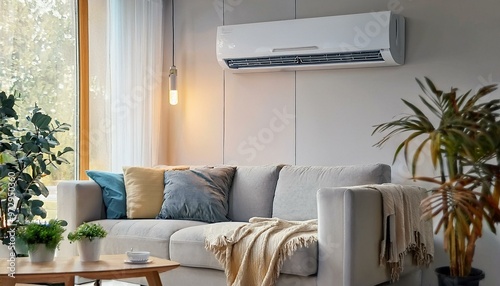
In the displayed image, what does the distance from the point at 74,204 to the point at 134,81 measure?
1.33 meters

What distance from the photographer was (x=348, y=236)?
3.73 m

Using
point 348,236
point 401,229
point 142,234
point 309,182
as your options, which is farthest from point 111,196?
point 401,229

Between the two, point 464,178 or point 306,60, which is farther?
point 306,60

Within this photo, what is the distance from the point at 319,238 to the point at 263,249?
0.31m

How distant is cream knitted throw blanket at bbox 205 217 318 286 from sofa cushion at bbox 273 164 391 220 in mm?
397

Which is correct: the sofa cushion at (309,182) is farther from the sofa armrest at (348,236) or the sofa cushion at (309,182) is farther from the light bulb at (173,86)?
the light bulb at (173,86)

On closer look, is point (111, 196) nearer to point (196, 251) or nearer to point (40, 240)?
point (196, 251)

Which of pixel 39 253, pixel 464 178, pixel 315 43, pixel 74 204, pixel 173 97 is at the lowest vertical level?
pixel 39 253

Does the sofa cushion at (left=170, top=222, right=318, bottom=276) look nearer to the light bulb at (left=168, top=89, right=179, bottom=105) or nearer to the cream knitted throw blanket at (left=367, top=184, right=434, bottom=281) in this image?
the cream knitted throw blanket at (left=367, top=184, right=434, bottom=281)

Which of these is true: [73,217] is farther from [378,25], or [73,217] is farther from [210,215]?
[378,25]

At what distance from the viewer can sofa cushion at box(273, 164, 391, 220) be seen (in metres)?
4.47

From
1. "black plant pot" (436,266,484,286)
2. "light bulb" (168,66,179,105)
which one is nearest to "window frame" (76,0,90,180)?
"light bulb" (168,66,179,105)

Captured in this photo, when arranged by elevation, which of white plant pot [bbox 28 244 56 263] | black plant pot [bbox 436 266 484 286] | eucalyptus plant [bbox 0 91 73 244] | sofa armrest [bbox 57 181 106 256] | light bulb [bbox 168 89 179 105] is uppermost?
light bulb [bbox 168 89 179 105]

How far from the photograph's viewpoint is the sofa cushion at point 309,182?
447 cm
